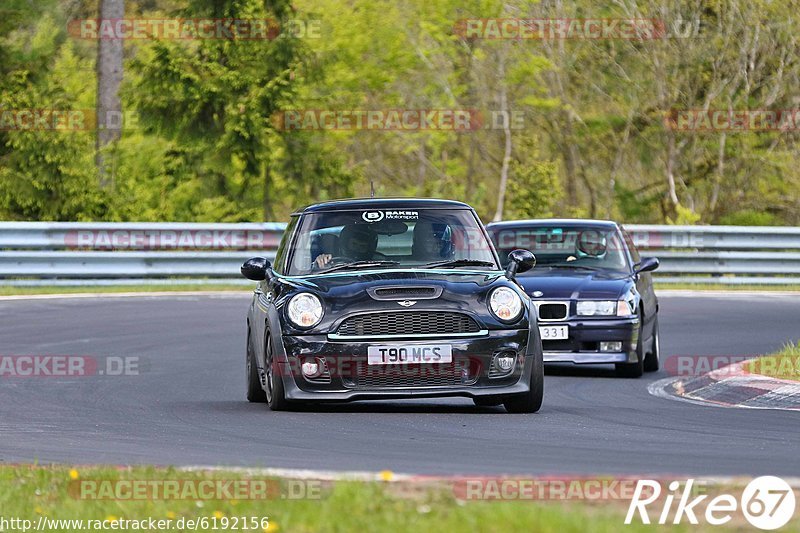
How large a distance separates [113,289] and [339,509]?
19014mm

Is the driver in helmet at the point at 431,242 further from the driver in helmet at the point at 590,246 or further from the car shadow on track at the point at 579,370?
the driver in helmet at the point at 590,246

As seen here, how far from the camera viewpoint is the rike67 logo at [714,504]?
5.83m

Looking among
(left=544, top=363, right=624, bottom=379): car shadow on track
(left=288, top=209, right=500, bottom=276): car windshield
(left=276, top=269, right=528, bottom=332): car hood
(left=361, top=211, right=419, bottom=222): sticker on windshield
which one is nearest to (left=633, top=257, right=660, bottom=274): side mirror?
(left=544, top=363, right=624, bottom=379): car shadow on track

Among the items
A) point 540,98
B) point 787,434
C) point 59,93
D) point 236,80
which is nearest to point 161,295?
point 59,93

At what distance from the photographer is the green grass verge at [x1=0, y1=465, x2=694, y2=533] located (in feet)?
18.6

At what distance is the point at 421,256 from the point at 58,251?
13897mm

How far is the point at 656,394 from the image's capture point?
44.2ft

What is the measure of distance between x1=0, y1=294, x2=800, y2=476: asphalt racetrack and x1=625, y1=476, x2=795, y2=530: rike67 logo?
100cm

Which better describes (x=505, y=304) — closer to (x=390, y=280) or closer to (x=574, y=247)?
(x=390, y=280)

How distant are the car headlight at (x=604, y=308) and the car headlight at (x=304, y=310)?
4992mm

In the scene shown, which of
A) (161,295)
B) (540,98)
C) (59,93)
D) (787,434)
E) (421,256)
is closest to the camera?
(787,434)

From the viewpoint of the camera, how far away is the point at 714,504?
6.09 m

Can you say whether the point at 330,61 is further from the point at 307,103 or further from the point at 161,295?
the point at 161,295

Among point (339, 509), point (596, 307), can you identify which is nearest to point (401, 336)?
point (339, 509)
